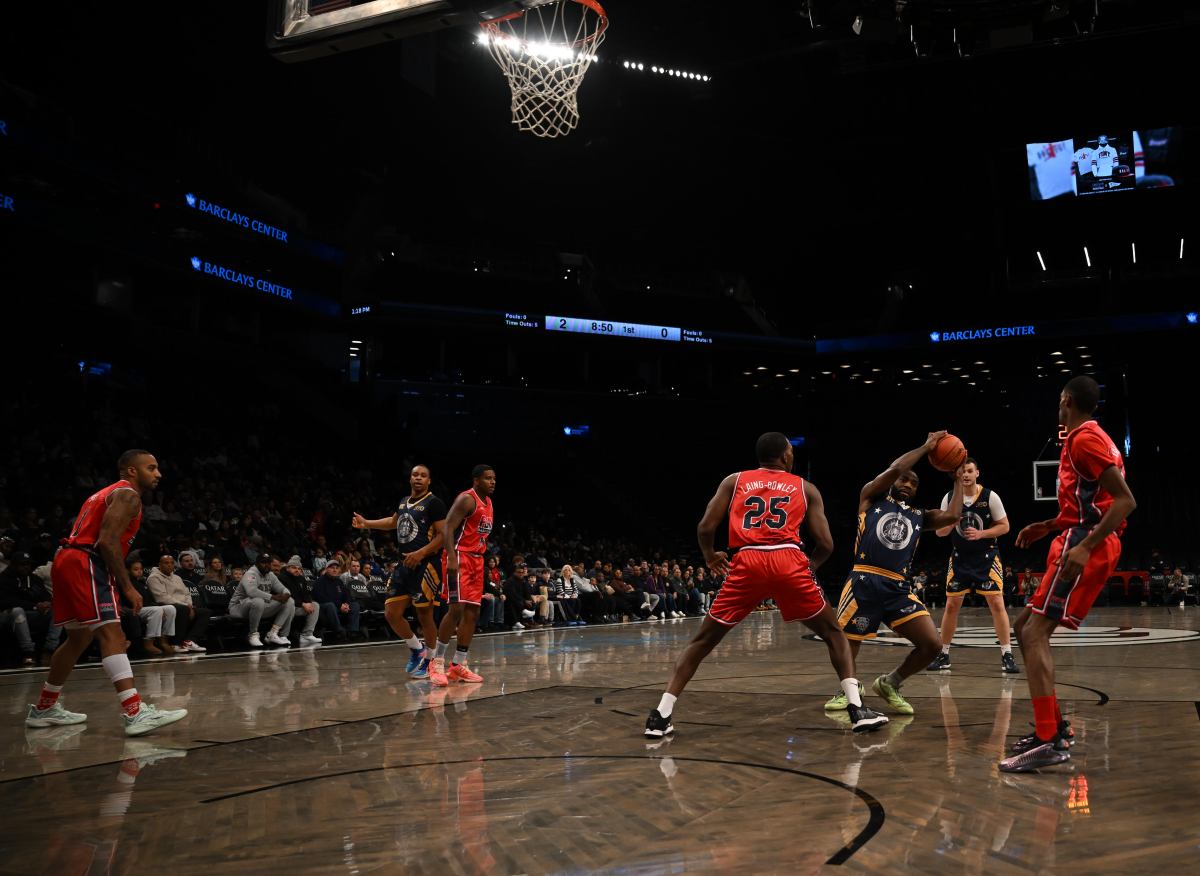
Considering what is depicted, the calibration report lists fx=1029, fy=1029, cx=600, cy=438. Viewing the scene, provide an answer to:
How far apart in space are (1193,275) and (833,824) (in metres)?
33.4

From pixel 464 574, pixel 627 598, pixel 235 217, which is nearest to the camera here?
pixel 464 574

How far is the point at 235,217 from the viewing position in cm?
2561

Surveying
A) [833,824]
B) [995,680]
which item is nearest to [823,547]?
[833,824]

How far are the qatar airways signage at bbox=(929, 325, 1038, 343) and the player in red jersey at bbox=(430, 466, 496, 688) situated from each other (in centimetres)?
2730

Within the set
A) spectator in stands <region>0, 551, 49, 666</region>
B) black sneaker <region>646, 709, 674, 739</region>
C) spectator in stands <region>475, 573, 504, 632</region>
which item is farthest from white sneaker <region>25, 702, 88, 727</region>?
spectator in stands <region>475, 573, 504, 632</region>

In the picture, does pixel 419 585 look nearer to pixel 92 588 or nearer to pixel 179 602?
pixel 92 588

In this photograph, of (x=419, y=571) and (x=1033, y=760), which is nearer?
(x=1033, y=760)

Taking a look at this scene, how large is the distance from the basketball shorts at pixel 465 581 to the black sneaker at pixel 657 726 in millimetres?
3323

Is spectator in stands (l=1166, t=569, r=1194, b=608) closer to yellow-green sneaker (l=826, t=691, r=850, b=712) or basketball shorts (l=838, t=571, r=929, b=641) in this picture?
basketball shorts (l=838, t=571, r=929, b=641)

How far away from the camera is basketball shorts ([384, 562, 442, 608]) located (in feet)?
28.8

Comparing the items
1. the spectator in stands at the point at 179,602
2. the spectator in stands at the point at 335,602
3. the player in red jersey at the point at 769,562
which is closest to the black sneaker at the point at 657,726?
the player in red jersey at the point at 769,562

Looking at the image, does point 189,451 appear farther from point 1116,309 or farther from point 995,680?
point 1116,309

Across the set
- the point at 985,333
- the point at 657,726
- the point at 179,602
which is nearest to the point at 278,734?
the point at 657,726

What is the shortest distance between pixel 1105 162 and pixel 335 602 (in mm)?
23082
